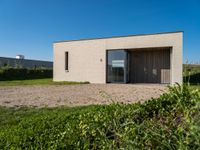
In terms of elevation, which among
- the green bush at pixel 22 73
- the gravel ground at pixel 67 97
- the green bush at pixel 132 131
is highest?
the green bush at pixel 22 73

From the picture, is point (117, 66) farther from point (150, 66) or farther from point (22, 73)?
point (22, 73)

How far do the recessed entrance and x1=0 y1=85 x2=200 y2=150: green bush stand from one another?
564 inches

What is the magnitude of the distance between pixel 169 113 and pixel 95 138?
1071mm

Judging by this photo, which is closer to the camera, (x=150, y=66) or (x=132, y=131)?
(x=132, y=131)

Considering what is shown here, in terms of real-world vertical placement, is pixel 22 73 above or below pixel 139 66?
below

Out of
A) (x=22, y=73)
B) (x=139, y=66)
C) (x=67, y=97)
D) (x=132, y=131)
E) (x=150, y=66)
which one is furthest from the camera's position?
(x=22, y=73)

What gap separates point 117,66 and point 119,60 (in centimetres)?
56

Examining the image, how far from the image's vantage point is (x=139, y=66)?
18641 millimetres

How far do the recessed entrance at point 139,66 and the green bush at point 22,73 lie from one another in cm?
1157

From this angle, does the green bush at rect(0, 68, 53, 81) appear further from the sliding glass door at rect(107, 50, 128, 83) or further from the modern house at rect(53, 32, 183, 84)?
the sliding glass door at rect(107, 50, 128, 83)

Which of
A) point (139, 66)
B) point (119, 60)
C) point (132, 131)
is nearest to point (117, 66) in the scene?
point (119, 60)

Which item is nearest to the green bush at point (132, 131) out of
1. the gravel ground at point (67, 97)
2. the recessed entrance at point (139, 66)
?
the gravel ground at point (67, 97)

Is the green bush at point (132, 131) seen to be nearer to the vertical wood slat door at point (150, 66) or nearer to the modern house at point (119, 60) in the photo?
the modern house at point (119, 60)

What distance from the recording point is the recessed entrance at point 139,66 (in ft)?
57.1
